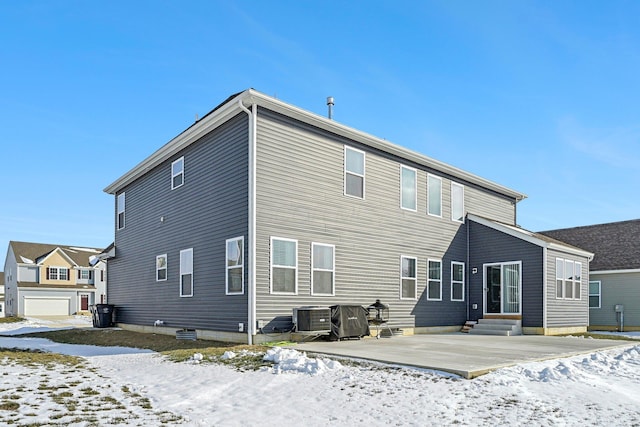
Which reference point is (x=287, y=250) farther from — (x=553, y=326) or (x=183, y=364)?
(x=553, y=326)

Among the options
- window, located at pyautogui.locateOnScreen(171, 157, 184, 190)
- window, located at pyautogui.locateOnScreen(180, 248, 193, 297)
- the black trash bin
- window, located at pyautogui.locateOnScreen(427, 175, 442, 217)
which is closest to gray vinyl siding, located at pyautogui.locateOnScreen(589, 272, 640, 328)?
window, located at pyautogui.locateOnScreen(427, 175, 442, 217)

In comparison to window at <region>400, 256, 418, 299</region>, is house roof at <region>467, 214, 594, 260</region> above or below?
above

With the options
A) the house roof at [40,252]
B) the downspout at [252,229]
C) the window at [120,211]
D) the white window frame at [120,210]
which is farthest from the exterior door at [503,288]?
the house roof at [40,252]

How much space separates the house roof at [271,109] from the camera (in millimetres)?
12914

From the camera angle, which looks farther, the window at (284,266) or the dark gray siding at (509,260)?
→ the dark gray siding at (509,260)

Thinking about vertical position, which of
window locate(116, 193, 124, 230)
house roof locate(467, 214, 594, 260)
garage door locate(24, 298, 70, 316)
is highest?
window locate(116, 193, 124, 230)

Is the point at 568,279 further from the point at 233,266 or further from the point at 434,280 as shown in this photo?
the point at 233,266

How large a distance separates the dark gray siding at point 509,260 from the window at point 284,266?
27.6 feet

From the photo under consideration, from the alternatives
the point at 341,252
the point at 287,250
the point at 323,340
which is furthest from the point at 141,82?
the point at 323,340

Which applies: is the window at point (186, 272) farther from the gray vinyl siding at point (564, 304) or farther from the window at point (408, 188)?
the gray vinyl siding at point (564, 304)

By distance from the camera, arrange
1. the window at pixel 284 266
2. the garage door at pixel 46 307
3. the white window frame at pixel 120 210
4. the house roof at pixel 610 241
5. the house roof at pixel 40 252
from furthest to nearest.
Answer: the house roof at pixel 40 252 → the garage door at pixel 46 307 → the house roof at pixel 610 241 → the white window frame at pixel 120 210 → the window at pixel 284 266

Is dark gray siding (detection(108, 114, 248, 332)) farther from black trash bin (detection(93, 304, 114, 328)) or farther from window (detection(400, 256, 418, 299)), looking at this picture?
window (detection(400, 256, 418, 299))

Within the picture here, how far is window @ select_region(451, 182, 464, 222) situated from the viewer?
19.2m

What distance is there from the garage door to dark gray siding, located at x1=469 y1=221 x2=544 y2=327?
127ft
